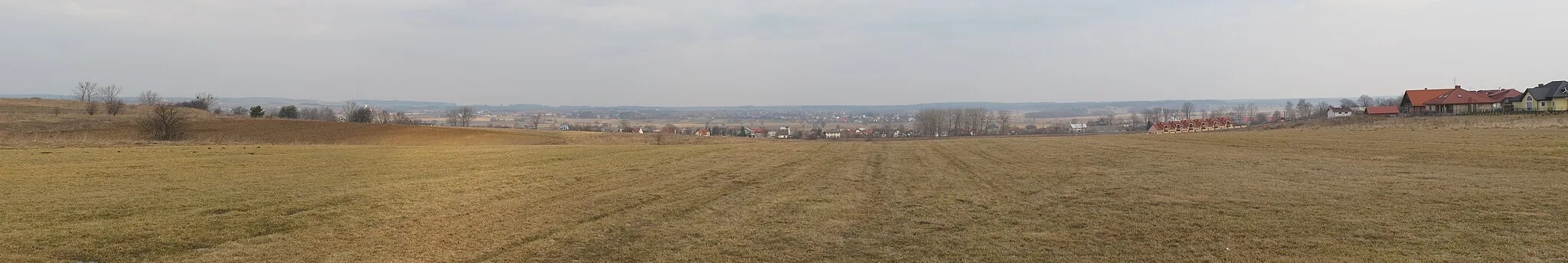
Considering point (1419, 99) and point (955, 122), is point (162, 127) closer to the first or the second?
point (1419, 99)

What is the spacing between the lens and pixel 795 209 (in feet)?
43.8

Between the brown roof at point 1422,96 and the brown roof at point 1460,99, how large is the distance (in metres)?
0.56

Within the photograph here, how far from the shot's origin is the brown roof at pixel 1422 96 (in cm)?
7462

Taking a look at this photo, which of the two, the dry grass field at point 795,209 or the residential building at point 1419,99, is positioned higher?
the residential building at point 1419,99

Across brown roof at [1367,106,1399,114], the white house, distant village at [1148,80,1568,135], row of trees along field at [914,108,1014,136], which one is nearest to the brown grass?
distant village at [1148,80,1568,135]

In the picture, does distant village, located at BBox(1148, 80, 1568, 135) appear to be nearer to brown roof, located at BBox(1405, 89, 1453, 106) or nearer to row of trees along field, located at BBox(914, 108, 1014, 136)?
brown roof, located at BBox(1405, 89, 1453, 106)

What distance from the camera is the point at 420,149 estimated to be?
3369 cm

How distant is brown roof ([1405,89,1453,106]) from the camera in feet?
245

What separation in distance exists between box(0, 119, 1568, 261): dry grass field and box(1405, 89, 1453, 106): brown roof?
62.8m

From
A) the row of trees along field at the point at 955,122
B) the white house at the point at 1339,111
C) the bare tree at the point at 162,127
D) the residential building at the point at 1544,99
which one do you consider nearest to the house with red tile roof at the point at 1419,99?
the residential building at the point at 1544,99

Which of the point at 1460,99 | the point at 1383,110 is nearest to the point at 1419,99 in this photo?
the point at 1460,99

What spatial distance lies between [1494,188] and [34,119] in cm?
7683

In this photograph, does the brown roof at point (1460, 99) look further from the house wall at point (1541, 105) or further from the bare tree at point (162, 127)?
the bare tree at point (162, 127)

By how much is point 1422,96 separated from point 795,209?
86.6 m
